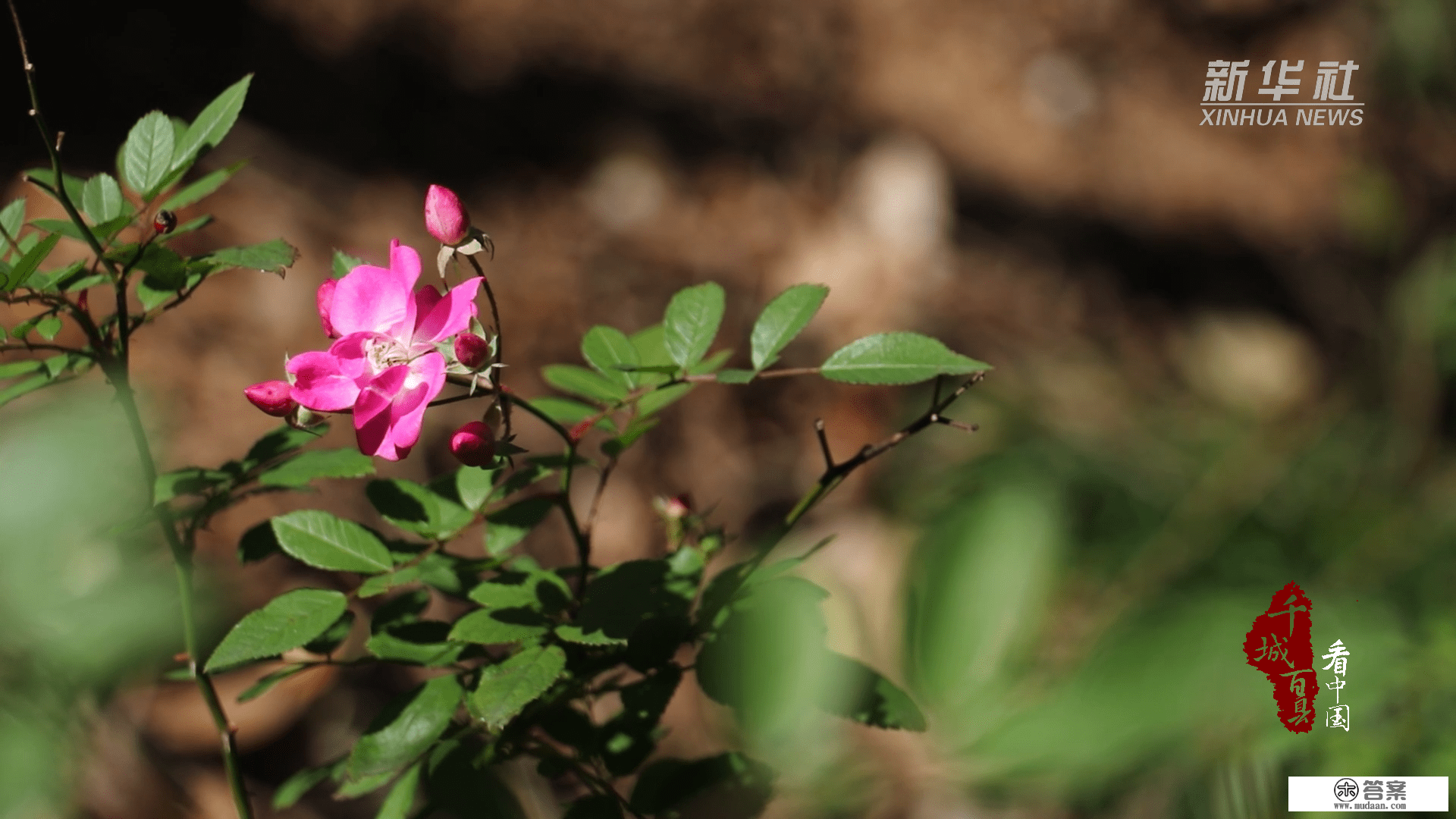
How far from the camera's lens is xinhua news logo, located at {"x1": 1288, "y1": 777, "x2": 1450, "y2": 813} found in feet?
2.90

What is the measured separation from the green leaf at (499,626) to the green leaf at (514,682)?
0.01m

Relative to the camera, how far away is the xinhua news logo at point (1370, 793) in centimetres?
89

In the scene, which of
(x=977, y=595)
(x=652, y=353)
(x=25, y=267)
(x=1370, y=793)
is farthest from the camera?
(x=1370, y=793)

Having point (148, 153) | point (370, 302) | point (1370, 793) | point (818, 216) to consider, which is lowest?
point (1370, 793)

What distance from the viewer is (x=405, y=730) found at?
1.88 feet

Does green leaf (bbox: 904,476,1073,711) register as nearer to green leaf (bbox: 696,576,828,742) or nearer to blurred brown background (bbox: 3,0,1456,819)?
green leaf (bbox: 696,576,828,742)

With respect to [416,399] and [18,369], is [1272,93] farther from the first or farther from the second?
[18,369]

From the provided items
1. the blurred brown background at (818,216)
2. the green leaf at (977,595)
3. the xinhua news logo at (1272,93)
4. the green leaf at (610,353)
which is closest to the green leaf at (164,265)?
the green leaf at (610,353)

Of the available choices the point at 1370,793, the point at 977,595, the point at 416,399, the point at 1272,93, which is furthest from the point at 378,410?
the point at 1272,93

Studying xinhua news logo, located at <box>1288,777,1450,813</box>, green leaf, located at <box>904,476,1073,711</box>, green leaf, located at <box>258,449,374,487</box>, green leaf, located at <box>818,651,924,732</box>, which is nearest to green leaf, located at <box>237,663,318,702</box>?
green leaf, located at <box>258,449,374,487</box>

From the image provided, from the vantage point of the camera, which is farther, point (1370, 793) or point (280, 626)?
point (1370, 793)

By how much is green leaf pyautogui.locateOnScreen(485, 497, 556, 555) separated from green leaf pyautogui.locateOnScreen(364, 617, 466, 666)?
6 cm

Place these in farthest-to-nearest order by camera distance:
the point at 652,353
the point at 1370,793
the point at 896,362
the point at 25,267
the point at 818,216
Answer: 1. the point at 818,216
2. the point at 1370,793
3. the point at 652,353
4. the point at 896,362
5. the point at 25,267

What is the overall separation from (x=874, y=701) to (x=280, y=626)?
1.13ft
